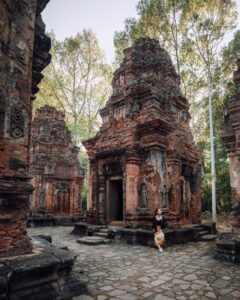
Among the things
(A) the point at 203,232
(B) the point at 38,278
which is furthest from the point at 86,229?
(B) the point at 38,278

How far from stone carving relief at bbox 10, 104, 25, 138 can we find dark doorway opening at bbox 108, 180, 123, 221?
7197 mm

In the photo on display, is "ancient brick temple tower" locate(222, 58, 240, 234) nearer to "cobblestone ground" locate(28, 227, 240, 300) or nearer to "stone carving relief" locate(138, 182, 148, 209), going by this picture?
"cobblestone ground" locate(28, 227, 240, 300)

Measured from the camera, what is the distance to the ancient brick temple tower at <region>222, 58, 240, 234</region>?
6945 millimetres

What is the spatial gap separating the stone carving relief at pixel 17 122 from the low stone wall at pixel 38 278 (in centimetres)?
202

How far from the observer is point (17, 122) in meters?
4.40

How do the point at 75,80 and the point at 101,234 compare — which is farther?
the point at 75,80

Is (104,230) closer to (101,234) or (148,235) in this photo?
(101,234)

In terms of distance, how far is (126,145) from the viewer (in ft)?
33.3

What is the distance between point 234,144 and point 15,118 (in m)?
6.25

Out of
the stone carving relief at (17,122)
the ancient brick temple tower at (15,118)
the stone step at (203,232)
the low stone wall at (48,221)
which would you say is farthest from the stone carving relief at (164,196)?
Result: the low stone wall at (48,221)

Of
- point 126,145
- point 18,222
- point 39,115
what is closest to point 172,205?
point 126,145

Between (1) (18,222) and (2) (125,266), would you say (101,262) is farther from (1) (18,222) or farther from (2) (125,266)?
(1) (18,222)

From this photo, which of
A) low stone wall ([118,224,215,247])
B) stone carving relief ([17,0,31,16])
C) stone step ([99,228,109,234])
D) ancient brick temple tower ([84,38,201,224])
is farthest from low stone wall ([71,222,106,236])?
stone carving relief ([17,0,31,16])

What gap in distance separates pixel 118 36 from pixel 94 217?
15772 mm
